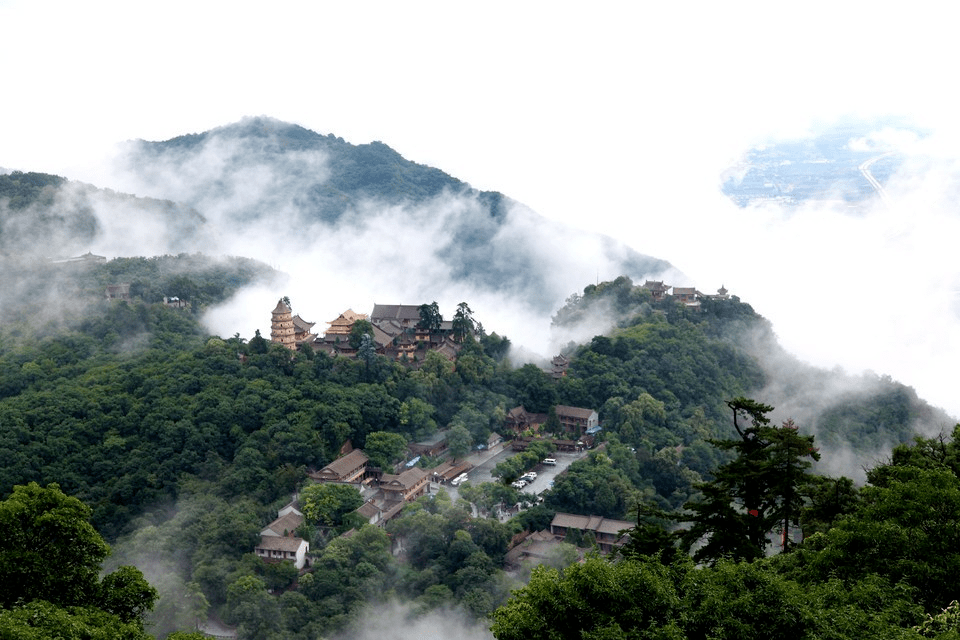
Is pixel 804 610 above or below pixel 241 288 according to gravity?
below

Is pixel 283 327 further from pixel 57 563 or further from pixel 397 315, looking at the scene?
pixel 57 563

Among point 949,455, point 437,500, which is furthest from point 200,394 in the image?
point 949,455

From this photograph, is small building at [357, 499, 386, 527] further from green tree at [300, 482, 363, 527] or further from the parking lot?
the parking lot

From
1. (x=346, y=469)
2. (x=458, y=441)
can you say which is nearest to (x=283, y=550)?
(x=346, y=469)

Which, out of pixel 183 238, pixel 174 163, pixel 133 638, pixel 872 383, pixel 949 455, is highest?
pixel 174 163

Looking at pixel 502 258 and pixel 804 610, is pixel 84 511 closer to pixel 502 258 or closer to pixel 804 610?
pixel 804 610

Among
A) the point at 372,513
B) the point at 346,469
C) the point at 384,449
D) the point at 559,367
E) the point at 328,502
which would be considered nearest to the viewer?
the point at 328,502

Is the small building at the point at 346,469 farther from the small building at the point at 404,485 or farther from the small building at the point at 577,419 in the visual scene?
the small building at the point at 577,419

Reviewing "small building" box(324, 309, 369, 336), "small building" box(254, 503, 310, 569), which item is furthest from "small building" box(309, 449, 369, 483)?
"small building" box(324, 309, 369, 336)

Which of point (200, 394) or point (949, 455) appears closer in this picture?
point (949, 455)
